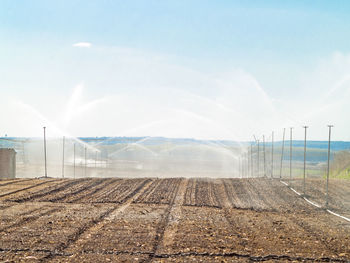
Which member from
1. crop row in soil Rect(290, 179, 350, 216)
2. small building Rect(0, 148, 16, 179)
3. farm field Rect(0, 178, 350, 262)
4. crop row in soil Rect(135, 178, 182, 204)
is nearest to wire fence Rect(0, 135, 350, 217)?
crop row in soil Rect(290, 179, 350, 216)

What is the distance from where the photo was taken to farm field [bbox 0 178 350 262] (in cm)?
744

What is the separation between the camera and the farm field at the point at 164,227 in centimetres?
744

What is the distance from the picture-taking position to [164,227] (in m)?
9.95

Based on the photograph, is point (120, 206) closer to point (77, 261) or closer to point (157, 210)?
point (157, 210)

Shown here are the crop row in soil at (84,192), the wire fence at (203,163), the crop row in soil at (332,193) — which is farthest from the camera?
the wire fence at (203,163)

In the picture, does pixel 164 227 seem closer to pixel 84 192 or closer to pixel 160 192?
pixel 160 192

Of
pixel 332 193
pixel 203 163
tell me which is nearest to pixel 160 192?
pixel 332 193

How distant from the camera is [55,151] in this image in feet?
211

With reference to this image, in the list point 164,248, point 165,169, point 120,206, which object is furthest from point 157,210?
point 165,169

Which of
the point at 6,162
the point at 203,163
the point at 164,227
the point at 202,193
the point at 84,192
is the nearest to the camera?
the point at 164,227

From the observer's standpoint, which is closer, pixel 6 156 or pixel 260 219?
pixel 260 219

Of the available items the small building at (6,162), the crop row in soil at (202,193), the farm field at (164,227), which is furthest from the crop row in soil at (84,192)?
the small building at (6,162)

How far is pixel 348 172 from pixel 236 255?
2369 cm

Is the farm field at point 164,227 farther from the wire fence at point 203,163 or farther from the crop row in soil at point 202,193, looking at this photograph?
the wire fence at point 203,163
